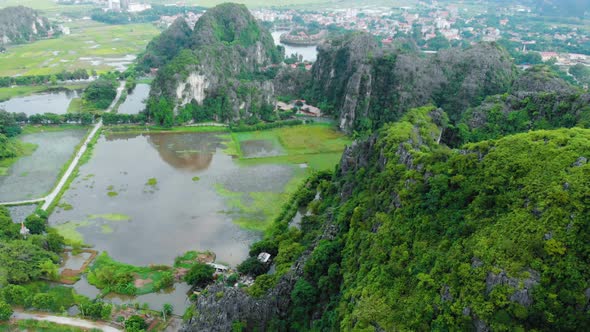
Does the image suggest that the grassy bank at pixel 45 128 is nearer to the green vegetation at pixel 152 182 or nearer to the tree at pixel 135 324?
the green vegetation at pixel 152 182

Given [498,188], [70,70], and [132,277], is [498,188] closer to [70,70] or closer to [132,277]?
[132,277]

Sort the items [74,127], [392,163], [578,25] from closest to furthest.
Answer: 1. [392,163]
2. [74,127]
3. [578,25]

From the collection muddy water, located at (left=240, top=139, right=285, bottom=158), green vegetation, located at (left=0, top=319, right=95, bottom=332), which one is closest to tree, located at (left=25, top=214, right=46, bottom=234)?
green vegetation, located at (left=0, top=319, right=95, bottom=332)

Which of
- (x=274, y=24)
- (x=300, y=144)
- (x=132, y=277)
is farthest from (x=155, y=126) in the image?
(x=274, y=24)

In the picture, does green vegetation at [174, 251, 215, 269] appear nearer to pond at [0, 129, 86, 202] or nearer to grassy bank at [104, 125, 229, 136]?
pond at [0, 129, 86, 202]

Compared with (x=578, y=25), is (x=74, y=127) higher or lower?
lower

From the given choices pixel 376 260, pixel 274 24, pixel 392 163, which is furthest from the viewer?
pixel 274 24

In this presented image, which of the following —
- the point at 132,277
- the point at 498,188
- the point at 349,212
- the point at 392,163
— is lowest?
the point at 132,277
